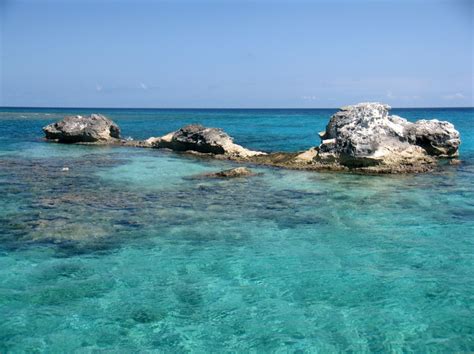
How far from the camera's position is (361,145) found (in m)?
26.1

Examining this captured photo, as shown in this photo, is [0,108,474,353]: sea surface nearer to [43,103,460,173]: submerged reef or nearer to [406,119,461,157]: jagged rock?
[43,103,460,173]: submerged reef

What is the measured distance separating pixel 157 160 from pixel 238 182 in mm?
10330

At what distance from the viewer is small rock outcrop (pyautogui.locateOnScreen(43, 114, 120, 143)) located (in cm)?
4172

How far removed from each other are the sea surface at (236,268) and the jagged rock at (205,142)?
473 inches

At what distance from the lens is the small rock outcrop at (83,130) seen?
41.7 meters

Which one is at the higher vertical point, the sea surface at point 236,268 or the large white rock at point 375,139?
the large white rock at point 375,139

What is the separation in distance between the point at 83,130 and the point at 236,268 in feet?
111

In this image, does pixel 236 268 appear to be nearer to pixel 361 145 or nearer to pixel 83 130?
pixel 361 145

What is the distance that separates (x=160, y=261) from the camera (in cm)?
1173

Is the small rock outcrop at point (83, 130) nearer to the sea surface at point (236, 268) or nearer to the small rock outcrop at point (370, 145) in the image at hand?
the small rock outcrop at point (370, 145)

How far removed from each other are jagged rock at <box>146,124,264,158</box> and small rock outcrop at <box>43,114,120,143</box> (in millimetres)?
6948

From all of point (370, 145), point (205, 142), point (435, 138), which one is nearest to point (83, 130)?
point (205, 142)

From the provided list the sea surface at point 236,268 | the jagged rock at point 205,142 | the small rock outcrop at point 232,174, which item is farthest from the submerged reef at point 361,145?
the sea surface at point 236,268

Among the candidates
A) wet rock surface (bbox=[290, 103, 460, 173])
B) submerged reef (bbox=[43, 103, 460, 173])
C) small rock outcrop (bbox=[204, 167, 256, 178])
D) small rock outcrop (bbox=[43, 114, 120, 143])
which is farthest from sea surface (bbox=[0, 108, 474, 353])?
small rock outcrop (bbox=[43, 114, 120, 143])
